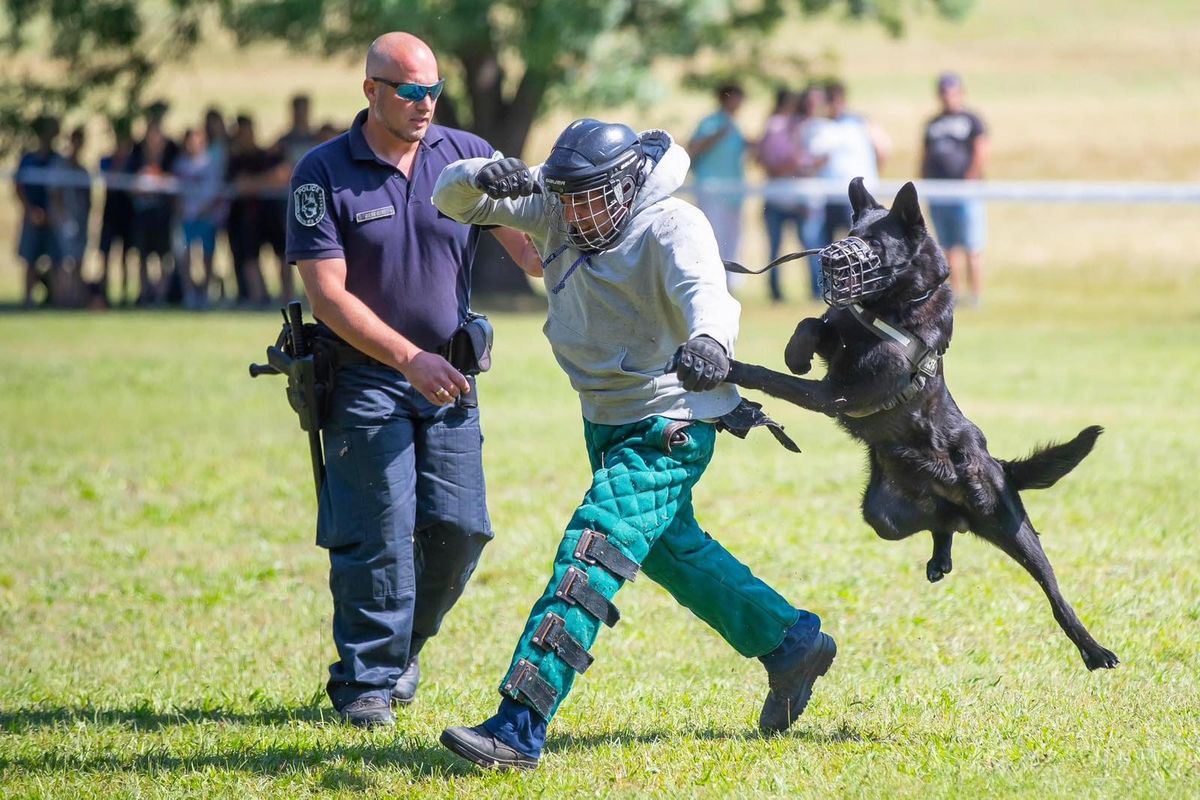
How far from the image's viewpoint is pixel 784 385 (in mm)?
4434

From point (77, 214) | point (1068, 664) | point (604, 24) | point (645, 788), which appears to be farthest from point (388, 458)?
point (77, 214)

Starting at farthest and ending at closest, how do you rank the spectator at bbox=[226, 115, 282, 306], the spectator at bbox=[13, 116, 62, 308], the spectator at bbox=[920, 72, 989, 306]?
the spectator at bbox=[13, 116, 62, 308] → the spectator at bbox=[226, 115, 282, 306] → the spectator at bbox=[920, 72, 989, 306]

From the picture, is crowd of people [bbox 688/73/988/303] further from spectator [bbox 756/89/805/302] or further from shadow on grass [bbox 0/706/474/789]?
A: shadow on grass [bbox 0/706/474/789]

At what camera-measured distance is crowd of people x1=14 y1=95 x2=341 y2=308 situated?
18781 millimetres

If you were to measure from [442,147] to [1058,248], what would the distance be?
22.0m

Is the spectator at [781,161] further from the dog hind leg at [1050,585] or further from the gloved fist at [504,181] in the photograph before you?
the gloved fist at [504,181]

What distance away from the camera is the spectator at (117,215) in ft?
65.1

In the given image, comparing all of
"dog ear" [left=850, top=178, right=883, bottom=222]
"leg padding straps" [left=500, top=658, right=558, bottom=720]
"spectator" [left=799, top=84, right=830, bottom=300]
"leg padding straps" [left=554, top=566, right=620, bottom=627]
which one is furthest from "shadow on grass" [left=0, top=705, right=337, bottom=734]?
"spectator" [left=799, top=84, right=830, bottom=300]

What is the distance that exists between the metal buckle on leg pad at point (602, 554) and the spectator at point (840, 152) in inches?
540

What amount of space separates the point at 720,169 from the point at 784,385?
47.7ft

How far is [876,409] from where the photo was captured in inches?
178

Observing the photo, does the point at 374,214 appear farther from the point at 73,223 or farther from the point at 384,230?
the point at 73,223

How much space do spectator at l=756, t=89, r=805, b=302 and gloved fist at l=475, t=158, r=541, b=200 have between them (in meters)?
14.0

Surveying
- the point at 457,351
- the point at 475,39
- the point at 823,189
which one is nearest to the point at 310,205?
the point at 457,351
